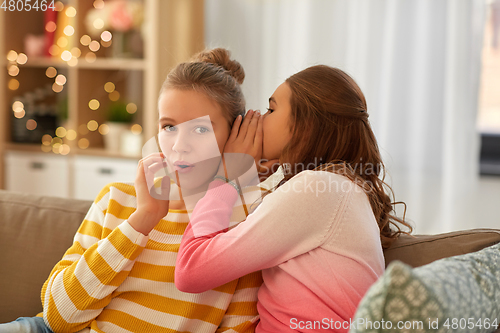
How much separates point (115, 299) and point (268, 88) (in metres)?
1.99

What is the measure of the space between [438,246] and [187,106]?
69 cm

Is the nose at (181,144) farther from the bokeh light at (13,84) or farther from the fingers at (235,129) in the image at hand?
the bokeh light at (13,84)

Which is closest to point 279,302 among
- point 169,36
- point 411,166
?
point 411,166

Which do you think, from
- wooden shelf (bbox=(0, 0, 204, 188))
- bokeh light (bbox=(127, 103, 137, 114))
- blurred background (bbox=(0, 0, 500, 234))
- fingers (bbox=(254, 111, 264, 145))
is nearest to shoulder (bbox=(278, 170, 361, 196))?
fingers (bbox=(254, 111, 264, 145))

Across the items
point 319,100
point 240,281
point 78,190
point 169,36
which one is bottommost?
point 78,190

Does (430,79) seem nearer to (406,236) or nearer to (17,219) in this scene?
(406,236)

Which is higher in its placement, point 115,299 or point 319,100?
point 319,100

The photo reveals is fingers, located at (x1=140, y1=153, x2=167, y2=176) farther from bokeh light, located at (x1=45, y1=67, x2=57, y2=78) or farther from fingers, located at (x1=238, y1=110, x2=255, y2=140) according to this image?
bokeh light, located at (x1=45, y1=67, x2=57, y2=78)

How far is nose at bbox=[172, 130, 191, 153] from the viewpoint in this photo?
1.11 meters

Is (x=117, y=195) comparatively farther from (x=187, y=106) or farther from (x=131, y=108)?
(x=131, y=108)

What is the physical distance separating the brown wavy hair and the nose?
23cm

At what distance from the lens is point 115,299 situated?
1089 mm

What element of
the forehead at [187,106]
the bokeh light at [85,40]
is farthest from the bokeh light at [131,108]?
the forehead at [187,106]

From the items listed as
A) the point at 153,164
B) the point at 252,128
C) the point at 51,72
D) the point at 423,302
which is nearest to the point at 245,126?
the point at 252,128
